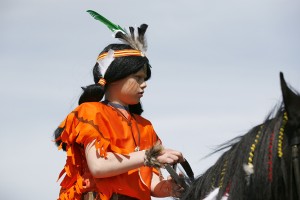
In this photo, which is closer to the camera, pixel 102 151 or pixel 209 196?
pixel 209 196

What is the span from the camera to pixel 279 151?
2775mm

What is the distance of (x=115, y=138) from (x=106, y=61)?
636mm

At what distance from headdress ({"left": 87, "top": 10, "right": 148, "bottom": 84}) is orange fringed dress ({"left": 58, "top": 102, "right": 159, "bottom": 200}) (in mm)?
351

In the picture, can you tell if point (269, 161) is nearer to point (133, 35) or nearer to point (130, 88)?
point (130, 88)

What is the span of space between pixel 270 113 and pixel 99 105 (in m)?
1.60

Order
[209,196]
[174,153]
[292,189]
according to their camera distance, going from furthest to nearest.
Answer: [174,153] < [209,196] < [292,189]

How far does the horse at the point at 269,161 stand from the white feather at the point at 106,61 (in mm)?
1714

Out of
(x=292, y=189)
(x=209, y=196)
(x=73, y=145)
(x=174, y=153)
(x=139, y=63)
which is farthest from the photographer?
(x=139, y=63)

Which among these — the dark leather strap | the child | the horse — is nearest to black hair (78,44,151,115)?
the child

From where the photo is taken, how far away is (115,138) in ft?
13.7

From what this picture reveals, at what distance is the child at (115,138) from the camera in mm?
3910

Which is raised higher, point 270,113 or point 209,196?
point 270,113

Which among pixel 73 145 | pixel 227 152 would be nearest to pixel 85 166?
pixel 73 145

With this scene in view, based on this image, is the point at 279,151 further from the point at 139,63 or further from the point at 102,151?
the point at 139,63
